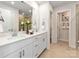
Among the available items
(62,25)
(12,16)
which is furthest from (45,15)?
(62,25)

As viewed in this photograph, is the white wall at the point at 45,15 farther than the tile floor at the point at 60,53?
Yes

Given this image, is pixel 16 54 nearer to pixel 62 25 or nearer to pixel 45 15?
pixel 45 15

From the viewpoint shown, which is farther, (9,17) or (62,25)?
(62,25)

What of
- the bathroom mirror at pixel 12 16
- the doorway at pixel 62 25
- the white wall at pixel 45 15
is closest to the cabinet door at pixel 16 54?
the bathroom mirror at pixel 12 16

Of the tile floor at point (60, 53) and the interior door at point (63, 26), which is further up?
the interior door at point (63, 26)

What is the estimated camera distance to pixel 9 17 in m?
3.27

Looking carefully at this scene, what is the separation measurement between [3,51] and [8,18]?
1.60 meters

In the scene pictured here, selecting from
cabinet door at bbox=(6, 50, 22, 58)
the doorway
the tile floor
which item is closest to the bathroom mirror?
cabinet door at bbox=(6, 50, 22, 58)

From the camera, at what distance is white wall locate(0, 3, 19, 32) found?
3.05 meters

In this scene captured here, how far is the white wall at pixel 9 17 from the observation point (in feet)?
10.0

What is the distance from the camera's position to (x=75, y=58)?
4176 millimetres

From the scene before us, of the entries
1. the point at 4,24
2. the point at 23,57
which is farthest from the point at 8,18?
the point at 23,57

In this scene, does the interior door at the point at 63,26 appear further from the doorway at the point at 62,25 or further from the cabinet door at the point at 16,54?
the cabinet door at the point at 16,54

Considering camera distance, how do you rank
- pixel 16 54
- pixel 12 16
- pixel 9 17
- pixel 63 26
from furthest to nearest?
pixel 63 26, pixel 12 16, pixel 9 17, pixel 16 54
